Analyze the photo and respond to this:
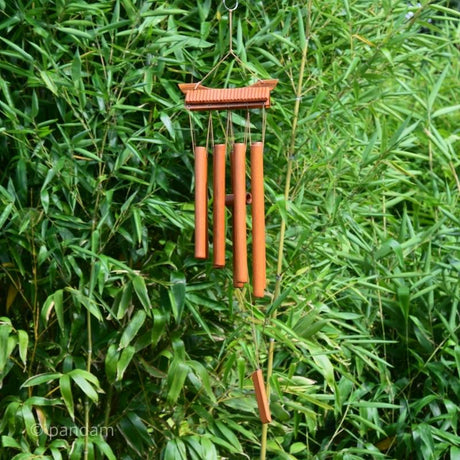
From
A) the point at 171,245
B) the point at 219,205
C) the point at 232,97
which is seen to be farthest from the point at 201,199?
the point at 171,245

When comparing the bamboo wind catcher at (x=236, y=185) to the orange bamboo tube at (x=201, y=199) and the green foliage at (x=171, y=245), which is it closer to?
the orange bamboo tube at (x=201, y=199)

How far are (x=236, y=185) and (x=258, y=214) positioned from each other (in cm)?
9

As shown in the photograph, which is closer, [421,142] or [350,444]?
[350,444]

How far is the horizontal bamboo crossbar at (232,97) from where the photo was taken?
189 centimetres

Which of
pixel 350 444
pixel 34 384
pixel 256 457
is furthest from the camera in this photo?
pixel 350 444

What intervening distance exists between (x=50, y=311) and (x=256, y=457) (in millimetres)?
782

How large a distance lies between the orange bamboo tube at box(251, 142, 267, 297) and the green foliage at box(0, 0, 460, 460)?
1.26 ft

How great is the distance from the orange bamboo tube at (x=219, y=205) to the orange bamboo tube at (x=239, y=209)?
4 centimetres

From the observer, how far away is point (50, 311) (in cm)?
251

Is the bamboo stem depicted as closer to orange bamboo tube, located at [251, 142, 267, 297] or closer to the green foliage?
the green foliage

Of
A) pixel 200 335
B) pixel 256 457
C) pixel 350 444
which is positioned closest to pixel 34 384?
pixel 200 335

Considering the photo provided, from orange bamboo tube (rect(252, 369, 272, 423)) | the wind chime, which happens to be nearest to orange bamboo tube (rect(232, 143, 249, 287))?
the wind chime

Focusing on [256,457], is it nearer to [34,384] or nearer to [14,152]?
[34,384]

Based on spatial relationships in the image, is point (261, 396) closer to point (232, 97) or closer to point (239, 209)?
point (239, 209)
